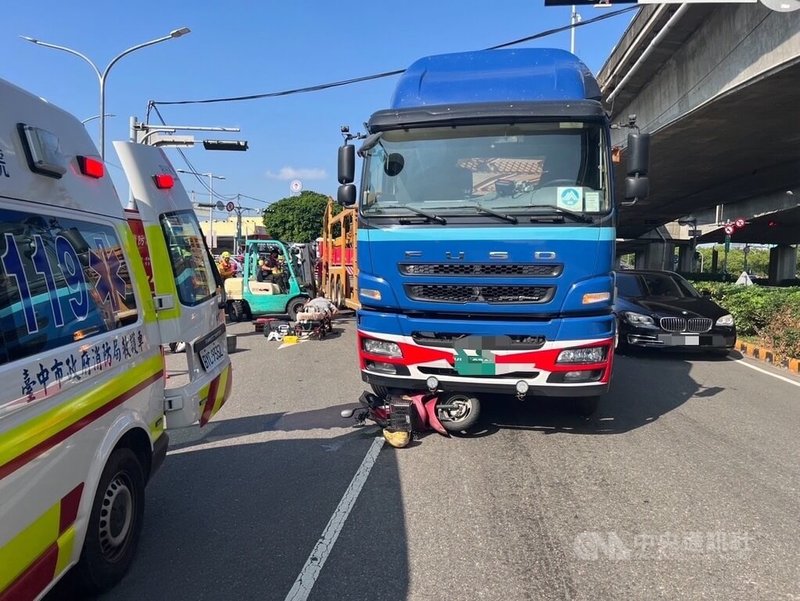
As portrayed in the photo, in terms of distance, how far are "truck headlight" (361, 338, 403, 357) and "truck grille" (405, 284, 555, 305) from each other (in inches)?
20.2

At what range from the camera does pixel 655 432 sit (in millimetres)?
5914

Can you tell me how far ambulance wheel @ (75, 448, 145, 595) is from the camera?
296 cm

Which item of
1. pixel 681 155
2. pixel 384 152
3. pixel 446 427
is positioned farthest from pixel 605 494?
pixel 681 155

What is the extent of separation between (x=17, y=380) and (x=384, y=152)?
407 centimetres

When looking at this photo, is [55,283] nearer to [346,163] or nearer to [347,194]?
[347,194]

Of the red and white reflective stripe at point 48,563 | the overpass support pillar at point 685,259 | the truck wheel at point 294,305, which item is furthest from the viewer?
the overpass support pillar at point 685,259

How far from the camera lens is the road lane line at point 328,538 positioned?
3141 millimetres

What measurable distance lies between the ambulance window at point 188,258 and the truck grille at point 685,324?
7995mm

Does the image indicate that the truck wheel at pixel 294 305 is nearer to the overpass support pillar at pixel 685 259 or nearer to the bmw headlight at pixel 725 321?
the bmw headlight at pixel 725 321

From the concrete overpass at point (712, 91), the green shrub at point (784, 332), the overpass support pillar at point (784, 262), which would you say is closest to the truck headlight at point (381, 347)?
the concrete overpass at point (712, 91)

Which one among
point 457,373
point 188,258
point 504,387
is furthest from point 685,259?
point 188,258

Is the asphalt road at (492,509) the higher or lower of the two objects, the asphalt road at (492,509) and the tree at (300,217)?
the lower

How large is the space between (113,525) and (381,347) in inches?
115

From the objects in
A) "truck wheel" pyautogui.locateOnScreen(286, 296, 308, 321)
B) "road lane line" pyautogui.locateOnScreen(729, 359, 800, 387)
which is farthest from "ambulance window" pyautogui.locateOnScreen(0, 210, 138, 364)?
"truck wheel" pyautogui.locateOnScreen(286, 296, 308, 321)
